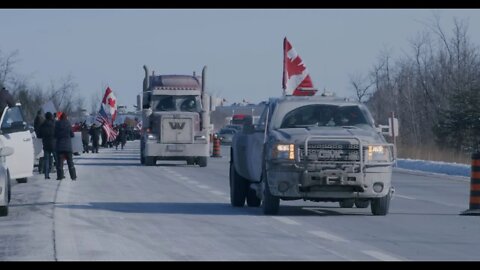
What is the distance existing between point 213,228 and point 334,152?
2.79m

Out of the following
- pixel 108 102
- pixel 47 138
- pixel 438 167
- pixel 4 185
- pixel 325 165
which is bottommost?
pixel 438 167

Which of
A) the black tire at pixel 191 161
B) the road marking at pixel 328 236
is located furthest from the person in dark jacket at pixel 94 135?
the road marking at pixel 328 236

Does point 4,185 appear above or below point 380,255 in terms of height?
above

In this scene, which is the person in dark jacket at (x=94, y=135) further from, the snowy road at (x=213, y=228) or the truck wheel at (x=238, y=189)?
the truck wheel at (x=238, y=189)

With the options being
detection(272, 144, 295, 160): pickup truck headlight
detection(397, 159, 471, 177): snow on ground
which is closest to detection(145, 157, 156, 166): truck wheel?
detection(397, 159, 471, 177): snow on ground

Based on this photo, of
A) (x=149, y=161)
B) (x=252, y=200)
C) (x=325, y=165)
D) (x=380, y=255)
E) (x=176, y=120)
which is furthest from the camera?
(x=149, y=161)

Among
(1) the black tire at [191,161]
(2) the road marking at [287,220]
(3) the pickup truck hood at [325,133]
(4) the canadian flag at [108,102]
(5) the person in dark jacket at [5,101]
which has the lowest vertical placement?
(2) the road marking at [287,220]

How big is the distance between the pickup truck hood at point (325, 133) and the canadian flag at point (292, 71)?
20.4 metres

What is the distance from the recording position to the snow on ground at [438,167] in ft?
134

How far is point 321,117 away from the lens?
67.2ft

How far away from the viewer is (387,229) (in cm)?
1730

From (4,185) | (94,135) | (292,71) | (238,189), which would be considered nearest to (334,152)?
(238,189)

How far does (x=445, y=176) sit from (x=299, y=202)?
666 inches

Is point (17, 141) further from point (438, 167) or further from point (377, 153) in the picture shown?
point (438, 167)
